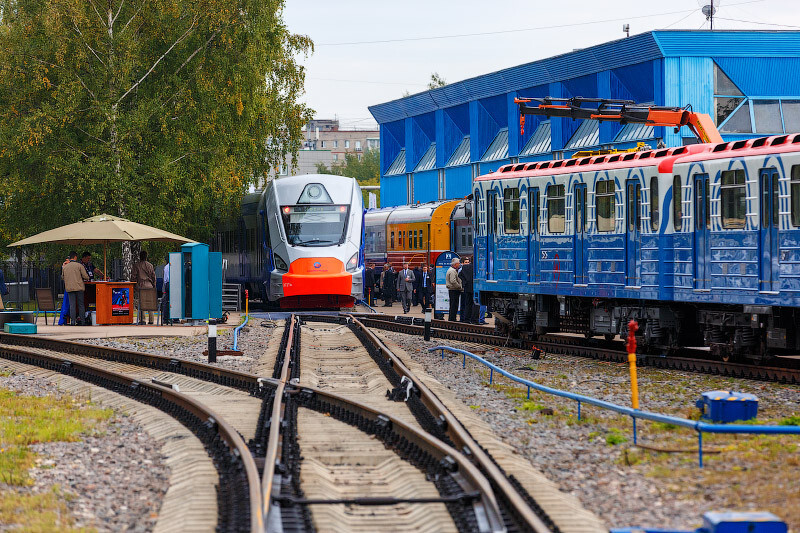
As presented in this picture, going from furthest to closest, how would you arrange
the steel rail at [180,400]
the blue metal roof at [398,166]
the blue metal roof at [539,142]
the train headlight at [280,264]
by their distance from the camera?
the blue metal roof at [398,166], the blue metal roof at [539,142], the train headlight at [280,264], the steel rail at [180,400]

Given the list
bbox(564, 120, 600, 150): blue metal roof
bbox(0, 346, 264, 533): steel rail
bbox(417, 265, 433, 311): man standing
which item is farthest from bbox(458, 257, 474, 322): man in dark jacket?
bbox(564, 120, 600, 150): blue metal roof

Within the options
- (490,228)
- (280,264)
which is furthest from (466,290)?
(280,264)

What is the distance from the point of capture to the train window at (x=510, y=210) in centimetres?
2219

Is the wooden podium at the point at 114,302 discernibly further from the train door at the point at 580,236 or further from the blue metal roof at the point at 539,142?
the blue metal roof at the point at 539,142

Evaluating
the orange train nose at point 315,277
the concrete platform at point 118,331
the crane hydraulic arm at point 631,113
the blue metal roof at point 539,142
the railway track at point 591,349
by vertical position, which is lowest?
the railway track at point 591,349

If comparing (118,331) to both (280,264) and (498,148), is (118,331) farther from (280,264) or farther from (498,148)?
(498,148)

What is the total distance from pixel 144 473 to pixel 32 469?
927 mm

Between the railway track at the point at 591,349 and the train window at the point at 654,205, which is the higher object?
the train window at the point at 654,205

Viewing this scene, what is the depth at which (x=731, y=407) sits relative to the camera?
11750 mm

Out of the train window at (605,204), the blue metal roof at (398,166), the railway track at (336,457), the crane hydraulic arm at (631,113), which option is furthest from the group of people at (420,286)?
the blue metal roof at (398,166)

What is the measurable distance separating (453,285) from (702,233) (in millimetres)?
11906

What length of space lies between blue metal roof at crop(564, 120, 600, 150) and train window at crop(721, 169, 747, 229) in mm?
28212

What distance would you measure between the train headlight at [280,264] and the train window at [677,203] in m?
16.2

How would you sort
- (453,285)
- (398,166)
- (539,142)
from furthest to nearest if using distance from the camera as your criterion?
(398,166) → (539,142) → (453,285)
